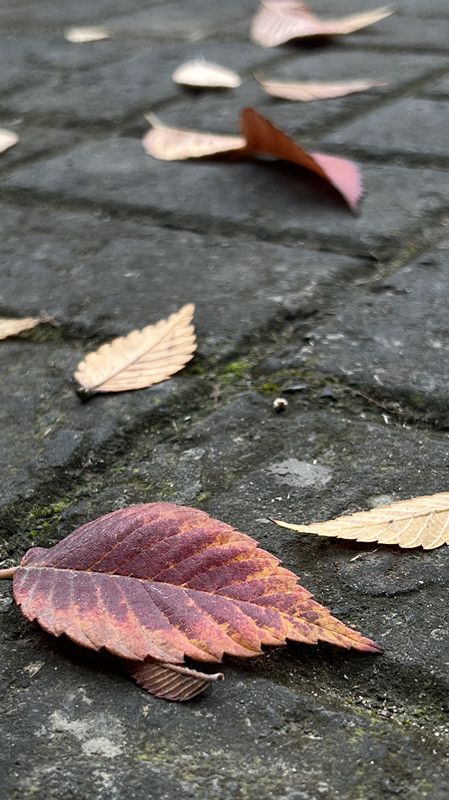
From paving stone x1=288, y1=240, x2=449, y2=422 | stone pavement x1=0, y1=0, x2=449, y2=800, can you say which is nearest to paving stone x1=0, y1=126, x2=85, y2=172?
stone pavement x1=0, y1=0, x2=449, y2=800

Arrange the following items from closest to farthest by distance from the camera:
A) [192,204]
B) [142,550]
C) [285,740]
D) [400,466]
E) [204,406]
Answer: [285,740] → [142,550] → [400,466] → [204,406] → [192,204]

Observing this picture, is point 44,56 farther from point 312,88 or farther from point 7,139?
point 312,88

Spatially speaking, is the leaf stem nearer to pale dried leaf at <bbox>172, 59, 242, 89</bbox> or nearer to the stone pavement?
the stone pavement

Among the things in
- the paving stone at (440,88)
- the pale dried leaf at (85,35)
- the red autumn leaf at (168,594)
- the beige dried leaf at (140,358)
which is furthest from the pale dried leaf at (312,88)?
the red autumn leaf at (168,594)

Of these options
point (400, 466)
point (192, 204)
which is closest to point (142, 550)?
point (400, 466)

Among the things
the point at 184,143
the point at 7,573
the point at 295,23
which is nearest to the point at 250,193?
the point at 184,143

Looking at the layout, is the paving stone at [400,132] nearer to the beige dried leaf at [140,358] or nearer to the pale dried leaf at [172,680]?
the beige dried leaf at [140,358]

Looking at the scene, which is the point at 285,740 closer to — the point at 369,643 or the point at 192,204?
the point at 369,643
